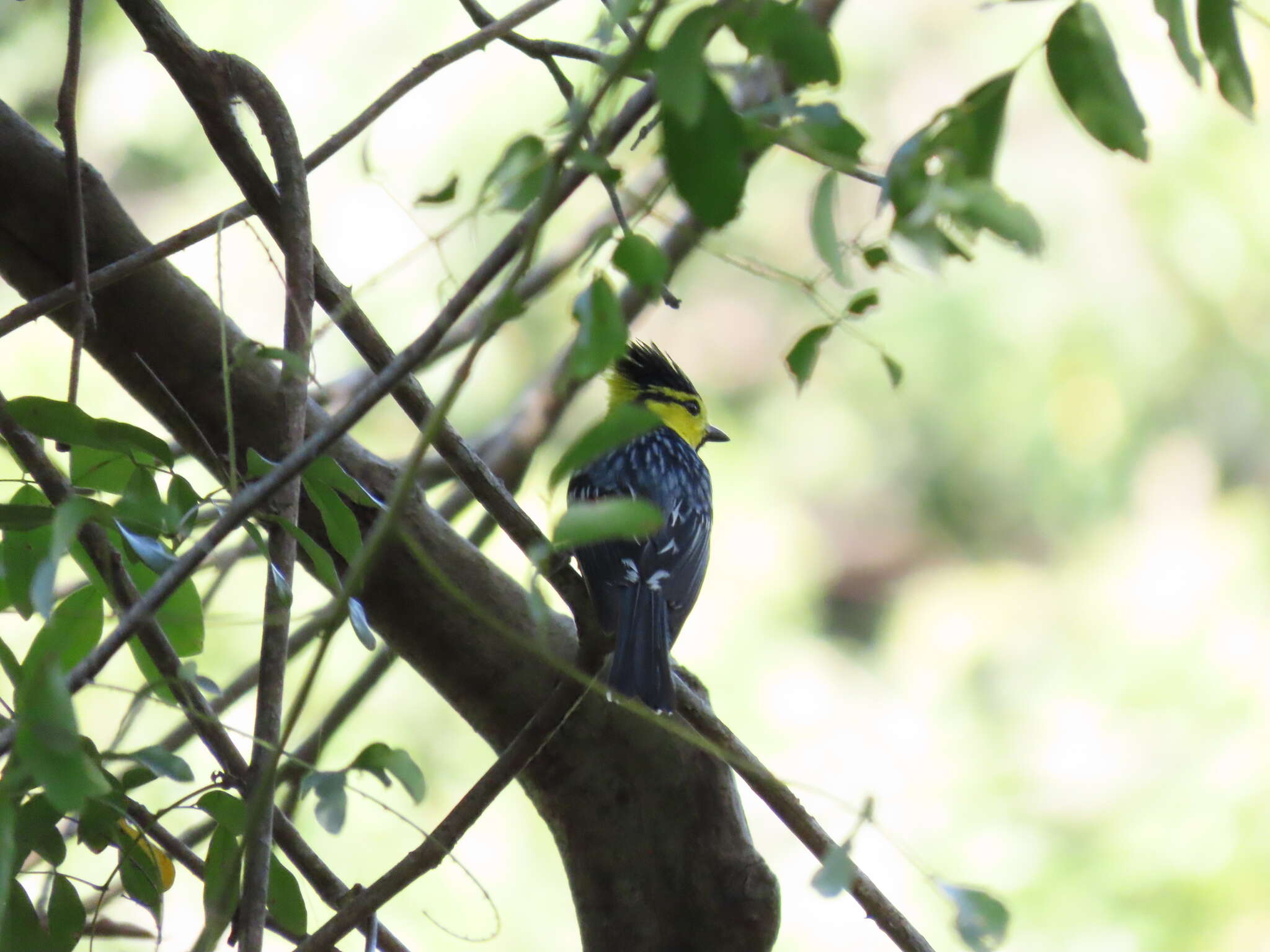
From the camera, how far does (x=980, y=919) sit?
87 centimetres

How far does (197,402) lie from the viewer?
5.11ft

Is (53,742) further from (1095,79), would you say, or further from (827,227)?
(1095,79)

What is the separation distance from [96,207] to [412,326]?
9.43 ft

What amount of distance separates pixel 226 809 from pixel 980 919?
0.66 m

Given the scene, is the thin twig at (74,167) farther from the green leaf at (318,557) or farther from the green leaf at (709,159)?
the green leaf at (709,159)

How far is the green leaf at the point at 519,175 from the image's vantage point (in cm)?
80

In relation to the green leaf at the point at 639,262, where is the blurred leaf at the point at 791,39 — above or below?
above

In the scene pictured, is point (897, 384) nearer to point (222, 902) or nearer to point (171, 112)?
point (222, 902)

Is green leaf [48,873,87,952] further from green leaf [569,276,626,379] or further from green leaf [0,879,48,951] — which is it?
green leaf [569,276,626,379]

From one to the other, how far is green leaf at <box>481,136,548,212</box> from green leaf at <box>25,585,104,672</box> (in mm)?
606

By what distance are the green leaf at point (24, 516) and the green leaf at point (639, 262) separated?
1.75ft

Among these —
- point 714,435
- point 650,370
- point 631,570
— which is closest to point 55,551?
point 631,570

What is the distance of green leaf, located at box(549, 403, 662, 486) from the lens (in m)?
0.73

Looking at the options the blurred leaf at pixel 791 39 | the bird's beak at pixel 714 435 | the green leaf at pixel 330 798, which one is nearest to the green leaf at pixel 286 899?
the green leaf at pixel 330 798
